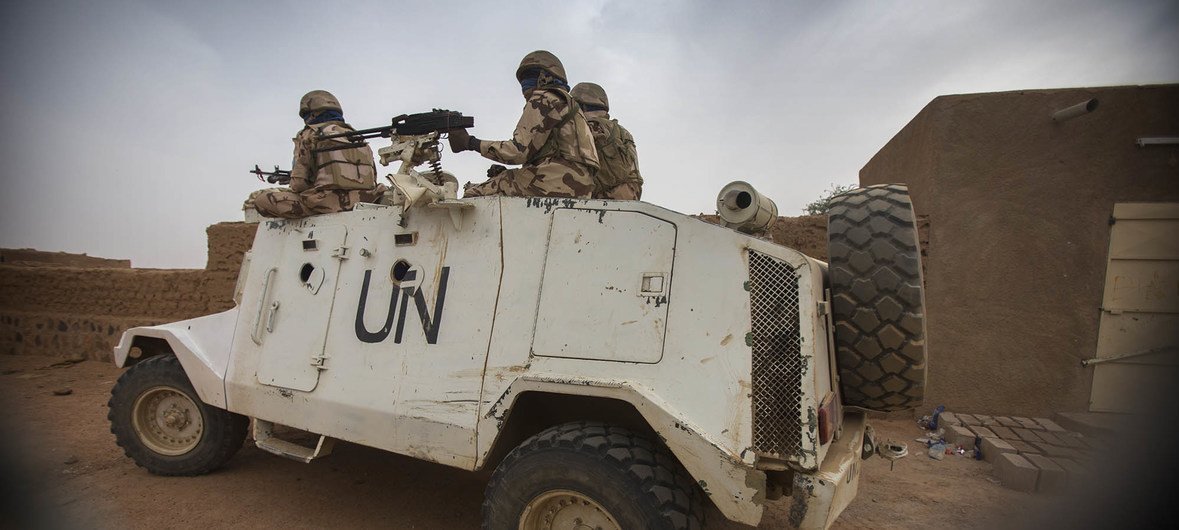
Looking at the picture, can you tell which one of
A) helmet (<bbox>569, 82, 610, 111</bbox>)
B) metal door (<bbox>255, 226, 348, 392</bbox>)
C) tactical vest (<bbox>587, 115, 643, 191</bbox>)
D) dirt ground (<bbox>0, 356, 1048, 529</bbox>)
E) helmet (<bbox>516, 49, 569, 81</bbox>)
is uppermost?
helmet (<bbox>569, 82, 610, 111</bbox>)

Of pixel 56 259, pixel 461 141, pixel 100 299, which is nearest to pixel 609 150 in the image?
pixel 461 141

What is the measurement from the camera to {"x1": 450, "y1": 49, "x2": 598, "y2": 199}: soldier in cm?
359

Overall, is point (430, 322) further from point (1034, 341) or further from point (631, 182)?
point (1034, 341)

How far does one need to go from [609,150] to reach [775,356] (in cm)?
275

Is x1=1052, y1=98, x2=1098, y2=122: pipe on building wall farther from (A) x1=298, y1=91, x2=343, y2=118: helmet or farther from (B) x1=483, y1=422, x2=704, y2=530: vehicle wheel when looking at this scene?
(A) x1=298, y1=91, x2=343, y2=118: helmet

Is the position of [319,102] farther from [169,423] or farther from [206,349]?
[169,423]

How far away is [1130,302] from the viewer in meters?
5.98

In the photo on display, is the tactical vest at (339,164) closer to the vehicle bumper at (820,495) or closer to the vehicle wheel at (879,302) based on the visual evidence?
the vehicle wheel at (879,302)

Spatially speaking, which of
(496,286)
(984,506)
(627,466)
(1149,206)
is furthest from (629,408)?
(1149,206)

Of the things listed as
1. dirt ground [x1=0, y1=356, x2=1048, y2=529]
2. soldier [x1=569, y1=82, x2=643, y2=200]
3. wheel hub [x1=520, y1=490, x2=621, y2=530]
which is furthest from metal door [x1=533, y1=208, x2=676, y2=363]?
soldier [x1=569, y1=82, x2=643, y2=200]

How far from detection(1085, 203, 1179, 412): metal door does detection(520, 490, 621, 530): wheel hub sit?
610 cm

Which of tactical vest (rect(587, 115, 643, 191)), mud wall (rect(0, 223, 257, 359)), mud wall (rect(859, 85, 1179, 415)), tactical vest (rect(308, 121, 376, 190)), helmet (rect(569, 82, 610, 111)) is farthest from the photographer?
mud wall (rect(0, 223, 257, 359))

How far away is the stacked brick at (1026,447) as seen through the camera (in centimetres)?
450

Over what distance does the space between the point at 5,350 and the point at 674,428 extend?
11456 millimetres
